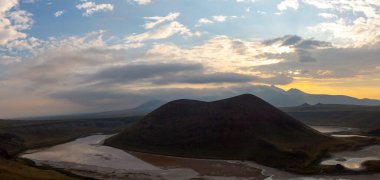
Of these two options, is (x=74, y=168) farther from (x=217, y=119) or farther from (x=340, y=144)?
(x=340, y=144)

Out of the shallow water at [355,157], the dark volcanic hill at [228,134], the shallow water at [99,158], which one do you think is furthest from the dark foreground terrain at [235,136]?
the shallow water at [99,158]

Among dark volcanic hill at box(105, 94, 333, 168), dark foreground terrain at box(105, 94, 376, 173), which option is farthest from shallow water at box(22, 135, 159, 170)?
dark volcanic hill at box(105, 94, 333, 168)

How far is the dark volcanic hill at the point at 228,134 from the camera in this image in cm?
10694

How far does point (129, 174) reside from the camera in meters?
85.3

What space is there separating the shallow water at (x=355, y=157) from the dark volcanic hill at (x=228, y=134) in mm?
5276

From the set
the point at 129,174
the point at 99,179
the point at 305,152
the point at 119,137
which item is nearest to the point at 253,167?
the point at 305,152

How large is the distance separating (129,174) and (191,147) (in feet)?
123

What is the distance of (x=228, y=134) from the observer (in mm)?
124438

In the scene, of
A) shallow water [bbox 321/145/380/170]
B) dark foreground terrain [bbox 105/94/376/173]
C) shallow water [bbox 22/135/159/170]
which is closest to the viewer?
shallow water [bbox 321/145/380/170]

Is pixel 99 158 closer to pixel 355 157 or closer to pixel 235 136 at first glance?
pixel 235 136

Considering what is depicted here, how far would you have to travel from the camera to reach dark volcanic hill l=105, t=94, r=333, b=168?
10694cm

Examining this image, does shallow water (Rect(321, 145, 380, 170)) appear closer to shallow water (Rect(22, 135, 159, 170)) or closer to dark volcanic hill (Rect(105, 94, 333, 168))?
dark volcanic hill (Rect(105, 94, 333, 168))

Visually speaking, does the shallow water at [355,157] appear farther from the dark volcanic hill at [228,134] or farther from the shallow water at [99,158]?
the shallow water at [99,158]

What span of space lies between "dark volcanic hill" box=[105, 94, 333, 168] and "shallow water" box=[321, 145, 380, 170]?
5276 millimetres
